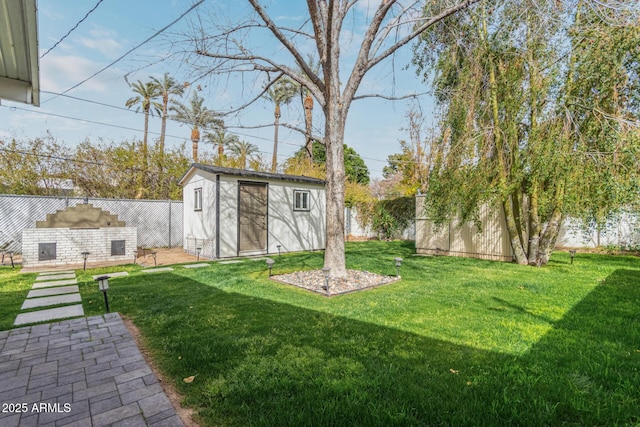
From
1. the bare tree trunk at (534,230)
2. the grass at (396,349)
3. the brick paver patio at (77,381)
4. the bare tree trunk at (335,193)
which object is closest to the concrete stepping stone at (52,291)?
the grass at (396,349)

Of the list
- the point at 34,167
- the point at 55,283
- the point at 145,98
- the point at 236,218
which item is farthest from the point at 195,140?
the point at 55,283

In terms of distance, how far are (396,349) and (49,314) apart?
15.1 feet

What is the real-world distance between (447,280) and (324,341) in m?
4.08

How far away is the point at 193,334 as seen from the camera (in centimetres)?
333

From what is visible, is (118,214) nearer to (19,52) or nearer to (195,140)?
(19,52)

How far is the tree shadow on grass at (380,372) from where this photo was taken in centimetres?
195

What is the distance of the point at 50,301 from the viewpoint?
4.70m

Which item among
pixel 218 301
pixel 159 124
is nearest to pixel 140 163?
pixel 159 124

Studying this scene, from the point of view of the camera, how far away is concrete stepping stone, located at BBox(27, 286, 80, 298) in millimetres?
5035

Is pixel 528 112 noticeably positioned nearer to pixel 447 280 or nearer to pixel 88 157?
pixel 447 280

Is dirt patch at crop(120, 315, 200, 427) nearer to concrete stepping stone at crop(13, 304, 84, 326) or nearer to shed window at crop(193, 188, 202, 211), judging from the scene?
concrete stepping stone at crop(13, 304, 84, 326)

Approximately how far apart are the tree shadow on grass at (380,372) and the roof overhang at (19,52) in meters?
3.22

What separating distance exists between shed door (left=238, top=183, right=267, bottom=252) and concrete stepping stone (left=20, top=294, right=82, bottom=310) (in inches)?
206

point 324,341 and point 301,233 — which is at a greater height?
point 301,233
